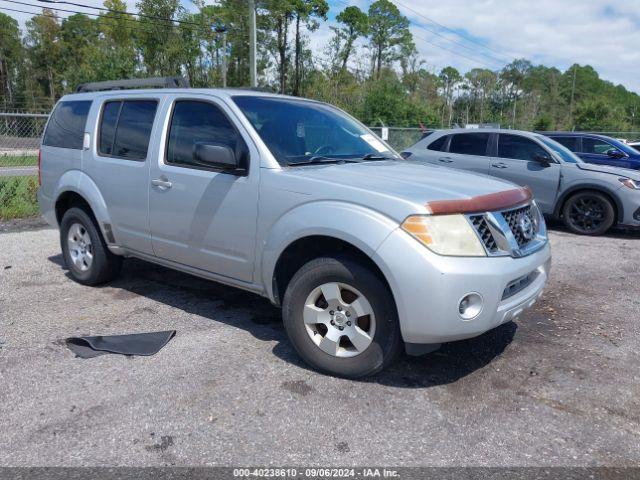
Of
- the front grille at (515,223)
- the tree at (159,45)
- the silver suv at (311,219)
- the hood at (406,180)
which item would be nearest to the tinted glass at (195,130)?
the silver suv at (311,219)

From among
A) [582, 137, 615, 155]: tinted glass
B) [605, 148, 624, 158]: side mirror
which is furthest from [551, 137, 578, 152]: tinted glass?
[605, 148, 624, 158]: side mirror

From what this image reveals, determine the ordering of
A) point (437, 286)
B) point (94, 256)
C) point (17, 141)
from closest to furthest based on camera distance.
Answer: point (437, 286) → point (94, 256) → point (17, 141)

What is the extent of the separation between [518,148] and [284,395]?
7766mm

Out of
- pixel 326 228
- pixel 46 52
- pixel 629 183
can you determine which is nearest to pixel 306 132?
pixel 326 228

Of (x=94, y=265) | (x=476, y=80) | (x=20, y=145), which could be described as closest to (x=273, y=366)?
(x=94, y=265)

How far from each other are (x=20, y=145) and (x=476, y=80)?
253 ft

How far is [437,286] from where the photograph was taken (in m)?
3.03

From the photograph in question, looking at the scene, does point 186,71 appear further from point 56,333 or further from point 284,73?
point 56,333

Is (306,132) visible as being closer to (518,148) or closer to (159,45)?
(518,148)

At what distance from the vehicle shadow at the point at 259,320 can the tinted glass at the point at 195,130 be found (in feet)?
4.60

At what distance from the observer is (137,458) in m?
2.71

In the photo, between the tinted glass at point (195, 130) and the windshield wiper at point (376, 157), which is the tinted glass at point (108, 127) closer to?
the tinted glass at point (195, 130)

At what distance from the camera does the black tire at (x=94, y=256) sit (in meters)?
5.26

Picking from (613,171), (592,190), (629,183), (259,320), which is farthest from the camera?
(592,190)
